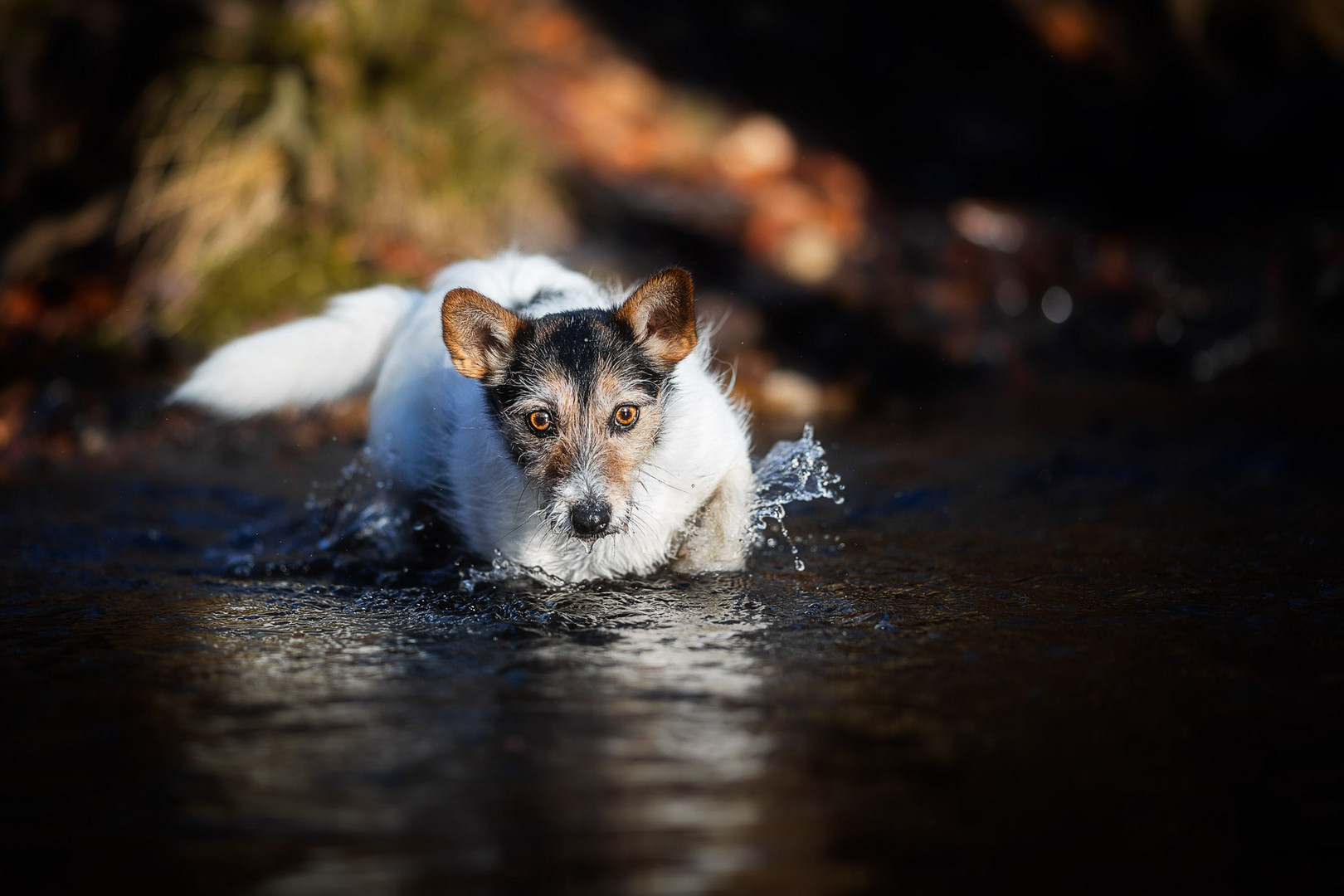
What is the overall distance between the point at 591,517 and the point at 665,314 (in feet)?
2.86

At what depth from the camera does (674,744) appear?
279cm

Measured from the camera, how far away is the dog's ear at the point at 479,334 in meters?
4.10

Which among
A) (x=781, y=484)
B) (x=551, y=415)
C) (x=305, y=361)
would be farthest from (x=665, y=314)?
(x=305, y=361)

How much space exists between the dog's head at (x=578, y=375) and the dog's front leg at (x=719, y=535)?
41cm

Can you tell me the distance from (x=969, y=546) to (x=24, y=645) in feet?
11.0

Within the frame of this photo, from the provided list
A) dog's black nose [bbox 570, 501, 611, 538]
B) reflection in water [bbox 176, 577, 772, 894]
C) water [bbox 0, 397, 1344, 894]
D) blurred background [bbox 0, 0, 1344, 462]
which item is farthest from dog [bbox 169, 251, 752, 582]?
blurred background [bbox 0, 0, 1344, 462]

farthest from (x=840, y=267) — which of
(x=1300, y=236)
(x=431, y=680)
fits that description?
(x=431, y=680)

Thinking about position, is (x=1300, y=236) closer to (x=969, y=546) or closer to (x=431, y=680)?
(x=969, y=546)

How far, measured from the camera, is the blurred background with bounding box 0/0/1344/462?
8539 millimetres

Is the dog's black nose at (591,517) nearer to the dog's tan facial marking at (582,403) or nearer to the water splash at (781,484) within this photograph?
the dog's tan facial marking at (582,403)

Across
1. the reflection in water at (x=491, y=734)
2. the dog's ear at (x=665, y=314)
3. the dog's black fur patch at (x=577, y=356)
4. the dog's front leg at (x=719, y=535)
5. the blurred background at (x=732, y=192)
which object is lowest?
the reflection in water at (x=491, y=734)

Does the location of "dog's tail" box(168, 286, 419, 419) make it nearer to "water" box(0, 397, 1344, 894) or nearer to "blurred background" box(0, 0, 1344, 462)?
"water" box(0, 397, 1344, 894)

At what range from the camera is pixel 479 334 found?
169 inches

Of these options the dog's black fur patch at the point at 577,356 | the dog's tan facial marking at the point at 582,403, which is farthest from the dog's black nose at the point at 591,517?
the dog's black fur patch at the point at 577,356
